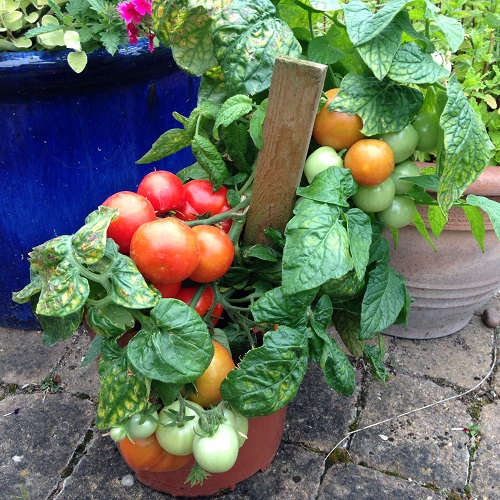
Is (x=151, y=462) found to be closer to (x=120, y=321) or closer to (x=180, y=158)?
(x=120, y=321)

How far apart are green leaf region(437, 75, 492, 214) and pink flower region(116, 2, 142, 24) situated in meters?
0.76

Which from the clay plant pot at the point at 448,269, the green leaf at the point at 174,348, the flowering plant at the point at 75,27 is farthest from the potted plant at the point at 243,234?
the clay plant pot at the point at 448,269

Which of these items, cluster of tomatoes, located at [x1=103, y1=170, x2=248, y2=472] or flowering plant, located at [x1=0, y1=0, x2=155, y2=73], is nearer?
cluster of tomatoes, located at [x1=103, y1=170, x2=248, y2=472]

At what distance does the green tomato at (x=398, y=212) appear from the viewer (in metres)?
1.07

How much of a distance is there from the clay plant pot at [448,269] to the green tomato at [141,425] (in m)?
0.92

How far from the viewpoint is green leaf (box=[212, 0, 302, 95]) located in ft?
3.02

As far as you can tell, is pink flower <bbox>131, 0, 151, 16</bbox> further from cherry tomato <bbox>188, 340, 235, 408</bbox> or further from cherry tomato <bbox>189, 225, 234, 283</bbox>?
cherry tomato <bbox>188, 340, 235, 408</bbox>

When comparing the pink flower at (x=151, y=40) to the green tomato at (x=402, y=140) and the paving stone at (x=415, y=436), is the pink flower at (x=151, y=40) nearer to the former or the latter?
the green tomato at (x=402, y=140)

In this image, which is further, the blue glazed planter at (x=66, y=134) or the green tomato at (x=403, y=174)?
the blue glazed planter at (x=66, y=134)

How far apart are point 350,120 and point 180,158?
3.30 feet

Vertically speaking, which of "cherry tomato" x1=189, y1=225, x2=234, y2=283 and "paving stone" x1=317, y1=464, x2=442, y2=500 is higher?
"cherry tomato" x1=189, y1=225, x2=234, y2=283

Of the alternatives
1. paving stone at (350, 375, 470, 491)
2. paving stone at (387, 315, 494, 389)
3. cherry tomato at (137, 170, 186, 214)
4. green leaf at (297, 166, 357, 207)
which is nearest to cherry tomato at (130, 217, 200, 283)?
cherry tomato at (137, 170, 186, 214)

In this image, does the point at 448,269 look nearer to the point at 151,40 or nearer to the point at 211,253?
the point at 211,253

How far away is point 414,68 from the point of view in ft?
2.98
